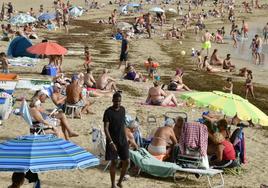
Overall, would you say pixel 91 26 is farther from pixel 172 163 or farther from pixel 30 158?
pixel 30 158

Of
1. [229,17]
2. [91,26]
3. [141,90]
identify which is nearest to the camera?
[141,90]

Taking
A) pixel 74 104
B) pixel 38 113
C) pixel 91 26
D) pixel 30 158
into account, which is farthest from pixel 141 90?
pixel 91 26

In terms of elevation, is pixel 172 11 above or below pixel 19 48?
above

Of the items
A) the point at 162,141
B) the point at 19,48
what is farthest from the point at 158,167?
the point at 19,48

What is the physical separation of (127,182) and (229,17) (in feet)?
150

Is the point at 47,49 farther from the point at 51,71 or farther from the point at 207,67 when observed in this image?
the point at 207,67

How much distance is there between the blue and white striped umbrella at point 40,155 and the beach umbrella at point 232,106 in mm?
4387

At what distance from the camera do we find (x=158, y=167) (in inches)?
356

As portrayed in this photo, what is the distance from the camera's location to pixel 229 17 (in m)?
52.9

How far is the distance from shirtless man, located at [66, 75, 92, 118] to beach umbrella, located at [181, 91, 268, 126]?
10.2 ft

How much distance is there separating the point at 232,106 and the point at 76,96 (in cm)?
411

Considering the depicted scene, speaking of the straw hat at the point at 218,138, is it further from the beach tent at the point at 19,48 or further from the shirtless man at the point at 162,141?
the beach tent at the point at 19,48

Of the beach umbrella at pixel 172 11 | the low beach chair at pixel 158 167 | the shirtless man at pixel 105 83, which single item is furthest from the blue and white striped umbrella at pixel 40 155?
the beach umbrella at pixel 172 11

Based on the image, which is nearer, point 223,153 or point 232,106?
point 223,153
